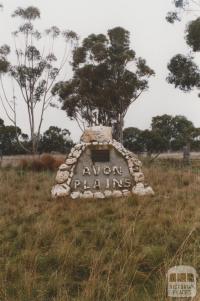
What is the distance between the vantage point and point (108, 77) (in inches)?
1155

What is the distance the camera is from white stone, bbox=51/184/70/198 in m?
9.87

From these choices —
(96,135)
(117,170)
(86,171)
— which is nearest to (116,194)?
(117,170)

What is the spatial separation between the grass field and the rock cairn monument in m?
0.56

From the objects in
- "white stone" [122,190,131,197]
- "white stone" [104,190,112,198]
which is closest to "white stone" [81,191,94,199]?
"white stone" [104,190,112,198]

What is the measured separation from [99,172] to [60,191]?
106 centimetres

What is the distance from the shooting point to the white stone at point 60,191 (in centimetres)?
987

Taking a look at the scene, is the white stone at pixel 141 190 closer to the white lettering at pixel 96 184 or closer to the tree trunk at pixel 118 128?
the white lettering at pixel 96 184

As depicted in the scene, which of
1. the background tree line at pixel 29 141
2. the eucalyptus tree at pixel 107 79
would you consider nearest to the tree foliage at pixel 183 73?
the eucalyptus tree at pixel 107 79

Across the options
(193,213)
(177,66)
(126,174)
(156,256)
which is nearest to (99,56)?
(177,66)

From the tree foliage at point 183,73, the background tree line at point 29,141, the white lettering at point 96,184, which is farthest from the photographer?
the background tree line at point 29,141

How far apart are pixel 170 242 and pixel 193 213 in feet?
6.45

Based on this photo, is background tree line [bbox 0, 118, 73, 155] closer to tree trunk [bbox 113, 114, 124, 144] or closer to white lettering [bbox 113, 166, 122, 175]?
tree trunk [bbox 113, 114, 124, 144]

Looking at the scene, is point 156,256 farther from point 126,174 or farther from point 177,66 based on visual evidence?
point 177,66

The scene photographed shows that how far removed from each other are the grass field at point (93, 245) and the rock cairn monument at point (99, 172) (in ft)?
1.84
